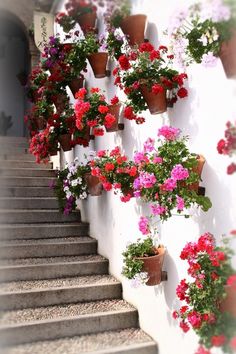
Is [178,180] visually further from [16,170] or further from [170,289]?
[16,170]

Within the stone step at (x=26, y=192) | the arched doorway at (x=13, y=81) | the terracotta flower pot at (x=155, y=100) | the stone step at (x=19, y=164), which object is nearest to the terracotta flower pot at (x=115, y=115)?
the terracotta flower pot at (x=155, y=100)

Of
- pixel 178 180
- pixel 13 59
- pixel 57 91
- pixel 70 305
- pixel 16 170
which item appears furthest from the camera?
pixel 13 59

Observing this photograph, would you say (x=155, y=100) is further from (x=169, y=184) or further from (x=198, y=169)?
(x=169, y=184)

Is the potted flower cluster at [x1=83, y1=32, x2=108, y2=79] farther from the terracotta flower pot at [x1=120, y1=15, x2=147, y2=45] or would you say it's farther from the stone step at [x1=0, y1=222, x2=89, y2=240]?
the stone step at [x1=0, y1=222, x2=89, y2=240]

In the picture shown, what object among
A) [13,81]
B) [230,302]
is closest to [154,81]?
[230,302]

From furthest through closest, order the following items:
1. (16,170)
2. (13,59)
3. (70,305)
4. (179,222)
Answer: (13,59) → (16,170) → (70,305) → (179,222)

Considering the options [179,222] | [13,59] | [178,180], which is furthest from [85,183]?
[13,59]

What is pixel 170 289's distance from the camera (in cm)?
361

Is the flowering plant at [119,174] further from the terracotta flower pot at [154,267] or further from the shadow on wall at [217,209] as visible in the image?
the shadow on wall at [217,209]

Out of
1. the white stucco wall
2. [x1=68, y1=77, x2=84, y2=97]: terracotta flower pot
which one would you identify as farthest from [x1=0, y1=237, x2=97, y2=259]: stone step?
[x1=68, y1=77, x2=84, y2=97]: terracotta flower pot

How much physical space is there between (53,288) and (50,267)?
1.37 ft

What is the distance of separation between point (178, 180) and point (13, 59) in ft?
35.0

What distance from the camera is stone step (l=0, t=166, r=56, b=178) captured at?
685cm

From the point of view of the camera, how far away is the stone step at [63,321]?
150 inches
